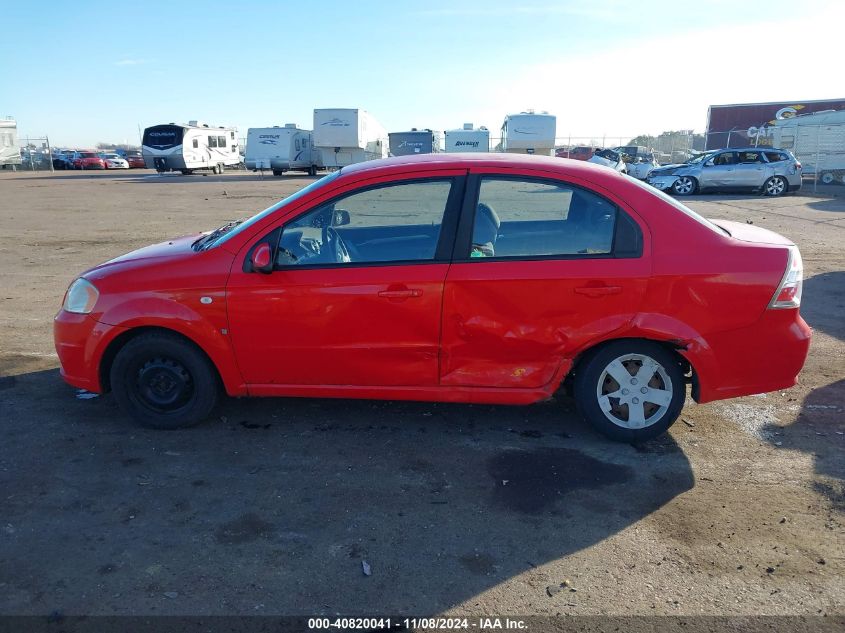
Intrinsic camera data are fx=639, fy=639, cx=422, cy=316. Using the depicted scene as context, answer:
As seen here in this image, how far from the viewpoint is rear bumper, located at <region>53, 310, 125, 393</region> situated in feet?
13.9

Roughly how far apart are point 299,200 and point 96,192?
2592 centimetres

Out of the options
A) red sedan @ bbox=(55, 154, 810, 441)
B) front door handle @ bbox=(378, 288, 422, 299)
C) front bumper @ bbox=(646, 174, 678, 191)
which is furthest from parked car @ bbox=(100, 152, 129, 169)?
front door handle @ bbox=(378, 288, 422, 299)

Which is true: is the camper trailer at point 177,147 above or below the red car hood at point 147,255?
above

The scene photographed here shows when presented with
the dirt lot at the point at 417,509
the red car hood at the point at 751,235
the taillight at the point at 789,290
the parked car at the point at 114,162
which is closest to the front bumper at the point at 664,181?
the dirt lot at the point at 417,509

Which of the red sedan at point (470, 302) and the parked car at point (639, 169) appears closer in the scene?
the red sedan at point (470, 302)

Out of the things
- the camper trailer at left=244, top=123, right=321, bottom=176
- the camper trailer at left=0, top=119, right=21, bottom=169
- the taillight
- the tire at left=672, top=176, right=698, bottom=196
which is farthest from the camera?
the camper trailer at left=0, top=119, right=21, bottom=169

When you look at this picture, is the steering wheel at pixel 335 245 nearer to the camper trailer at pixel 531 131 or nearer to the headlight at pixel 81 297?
the headlight at pixel 81 297

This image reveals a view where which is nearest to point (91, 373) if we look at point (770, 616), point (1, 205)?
point (770, 616)

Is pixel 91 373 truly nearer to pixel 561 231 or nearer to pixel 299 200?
pixel 299 200

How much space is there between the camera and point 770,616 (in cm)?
269

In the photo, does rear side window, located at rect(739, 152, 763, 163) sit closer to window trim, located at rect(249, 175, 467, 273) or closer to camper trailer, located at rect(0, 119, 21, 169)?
window trim, located at rect(249, 175, 467, 273)

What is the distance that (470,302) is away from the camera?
3.93 metres

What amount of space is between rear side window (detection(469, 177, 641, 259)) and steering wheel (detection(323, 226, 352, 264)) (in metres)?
0.82

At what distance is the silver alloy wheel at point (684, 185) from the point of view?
77.8 ft
